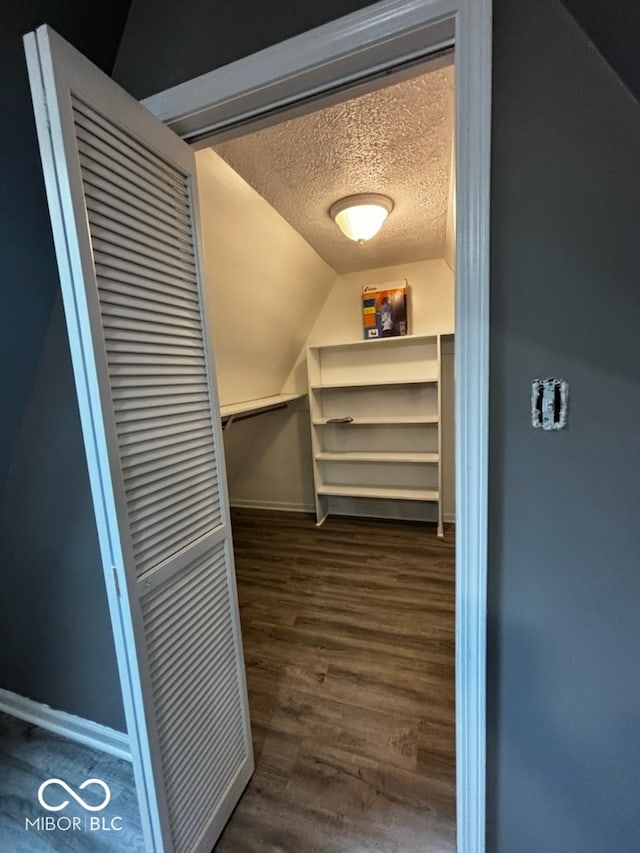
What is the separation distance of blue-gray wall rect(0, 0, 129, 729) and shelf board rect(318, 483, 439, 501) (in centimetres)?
233

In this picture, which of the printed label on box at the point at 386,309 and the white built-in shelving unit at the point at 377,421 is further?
the white built-in shelving unit at the point at 377,421

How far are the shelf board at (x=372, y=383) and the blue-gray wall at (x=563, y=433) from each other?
235 centimetres

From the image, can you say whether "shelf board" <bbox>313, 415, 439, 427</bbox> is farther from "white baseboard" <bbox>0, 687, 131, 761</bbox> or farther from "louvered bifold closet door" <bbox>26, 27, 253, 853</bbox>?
"white baseboard" <bbox>0, 687, 131, 761</bbox>

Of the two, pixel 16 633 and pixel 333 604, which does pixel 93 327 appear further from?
pixel 333 604

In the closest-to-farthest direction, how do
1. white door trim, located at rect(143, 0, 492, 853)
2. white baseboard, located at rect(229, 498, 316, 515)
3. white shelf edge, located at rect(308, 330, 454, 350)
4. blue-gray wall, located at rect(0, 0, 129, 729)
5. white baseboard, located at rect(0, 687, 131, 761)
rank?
white door trim, located at rect(143, 0, 492, 853) → blue-gray wall, located at rect(0, 0, 129, 729) → white baseboard, located at rect(0, 687, 131, 761) → white shelf edge, located at rect(308, 330, 454, 350) → white baseboard, located at rect(229, 498, 316, 515)

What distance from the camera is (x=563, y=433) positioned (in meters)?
0.75

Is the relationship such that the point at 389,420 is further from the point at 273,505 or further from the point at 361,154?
the point at 361,154

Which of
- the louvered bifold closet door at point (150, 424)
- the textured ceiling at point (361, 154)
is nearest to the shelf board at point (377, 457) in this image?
the textured ceiling at point (361, 154)

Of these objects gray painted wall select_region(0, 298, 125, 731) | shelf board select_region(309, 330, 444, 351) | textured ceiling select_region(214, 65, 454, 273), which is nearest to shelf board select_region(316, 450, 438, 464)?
shelf board select_region(309, 330, 444, 351)

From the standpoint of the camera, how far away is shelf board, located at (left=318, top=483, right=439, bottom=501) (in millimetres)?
3197

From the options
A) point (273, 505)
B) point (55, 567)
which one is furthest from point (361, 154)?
point (273, 505)

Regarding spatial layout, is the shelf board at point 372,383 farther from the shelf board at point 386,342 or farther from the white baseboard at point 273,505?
the white baseboard at point 273,505

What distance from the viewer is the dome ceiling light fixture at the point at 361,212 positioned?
70.4 inches

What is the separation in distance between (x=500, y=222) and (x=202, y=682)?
4.64 feet
